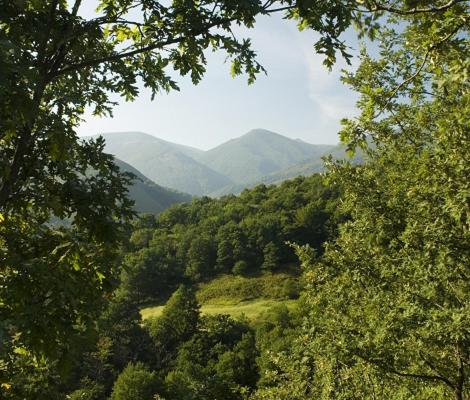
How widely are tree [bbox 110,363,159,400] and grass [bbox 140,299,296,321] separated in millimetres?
33133

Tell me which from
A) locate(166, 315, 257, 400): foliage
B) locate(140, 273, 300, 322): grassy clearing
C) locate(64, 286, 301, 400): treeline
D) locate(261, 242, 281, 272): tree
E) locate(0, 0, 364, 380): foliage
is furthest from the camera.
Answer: locate(261, 242, 281, 272): tree

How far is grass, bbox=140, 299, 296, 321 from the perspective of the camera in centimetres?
8079

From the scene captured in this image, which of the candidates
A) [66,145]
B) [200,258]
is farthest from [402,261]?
[200,258]

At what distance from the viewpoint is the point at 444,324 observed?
29.5 feet

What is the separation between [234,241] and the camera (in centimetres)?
11362

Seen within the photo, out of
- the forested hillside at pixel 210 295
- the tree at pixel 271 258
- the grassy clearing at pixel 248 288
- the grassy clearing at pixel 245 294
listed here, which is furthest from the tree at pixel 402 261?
A: the tree at pixel 271 258

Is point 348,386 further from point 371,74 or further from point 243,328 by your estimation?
point 243,328

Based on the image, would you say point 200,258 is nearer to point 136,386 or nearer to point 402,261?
point 136,386

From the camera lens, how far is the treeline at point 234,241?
107 meters

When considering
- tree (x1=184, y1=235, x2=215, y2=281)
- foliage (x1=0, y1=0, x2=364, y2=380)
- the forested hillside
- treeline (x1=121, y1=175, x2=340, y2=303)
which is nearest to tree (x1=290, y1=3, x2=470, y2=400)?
the forested hillside

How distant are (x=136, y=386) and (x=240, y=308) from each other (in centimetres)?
4328

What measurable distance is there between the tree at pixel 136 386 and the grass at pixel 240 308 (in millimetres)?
33133

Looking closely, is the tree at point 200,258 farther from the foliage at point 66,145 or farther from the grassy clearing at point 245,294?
the foliage at point 66,145

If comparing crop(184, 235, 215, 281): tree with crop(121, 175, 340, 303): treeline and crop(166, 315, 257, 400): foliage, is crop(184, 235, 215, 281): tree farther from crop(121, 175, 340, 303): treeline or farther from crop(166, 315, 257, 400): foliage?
crop(166, 315, 257, 400): foliage
